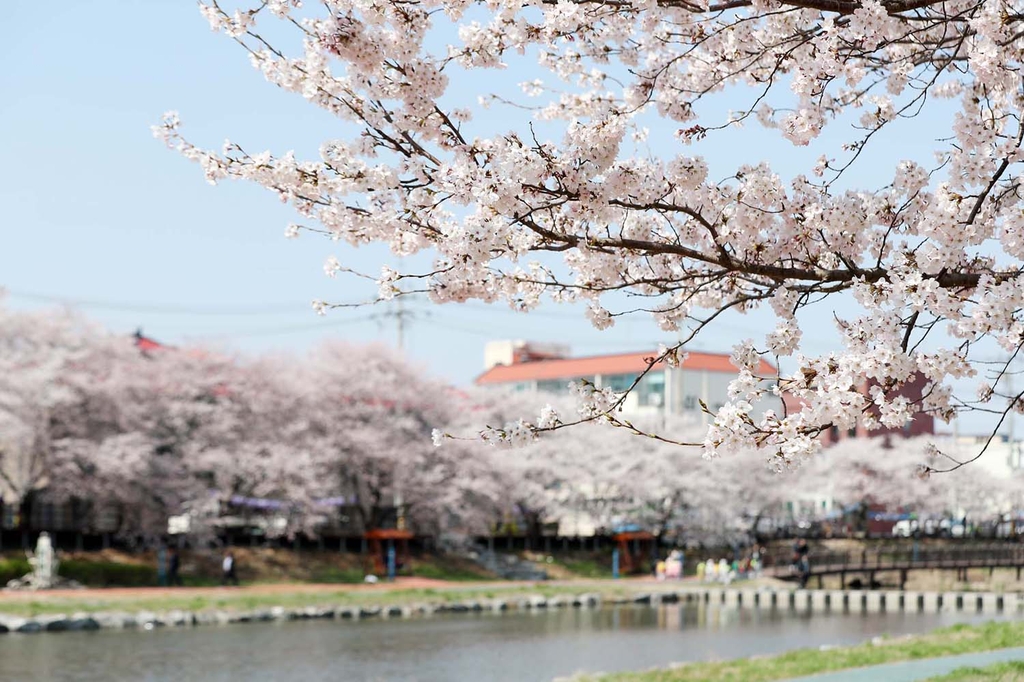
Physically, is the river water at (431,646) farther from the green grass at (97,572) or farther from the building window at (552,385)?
the building window at (552,385)

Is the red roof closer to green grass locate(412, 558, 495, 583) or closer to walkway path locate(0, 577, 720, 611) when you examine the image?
green grass locate(412, 558, 495, 583)

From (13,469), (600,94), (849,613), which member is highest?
(600,94)

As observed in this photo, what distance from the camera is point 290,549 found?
43438 mm

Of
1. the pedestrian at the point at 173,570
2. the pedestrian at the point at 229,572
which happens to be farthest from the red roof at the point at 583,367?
the pedestrian at the point at 173,570

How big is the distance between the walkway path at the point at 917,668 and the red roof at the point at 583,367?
67.2m

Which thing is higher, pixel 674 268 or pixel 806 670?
pixel 674 268

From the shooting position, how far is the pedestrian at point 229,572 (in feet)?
121

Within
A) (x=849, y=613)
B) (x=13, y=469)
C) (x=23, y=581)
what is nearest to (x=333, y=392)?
(x=13, y=469)

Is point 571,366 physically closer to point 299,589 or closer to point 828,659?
point 299,589

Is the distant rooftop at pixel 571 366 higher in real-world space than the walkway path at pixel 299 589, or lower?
higher

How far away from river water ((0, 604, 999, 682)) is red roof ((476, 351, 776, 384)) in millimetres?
50278

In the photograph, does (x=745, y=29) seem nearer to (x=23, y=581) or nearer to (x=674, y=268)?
(x=674, y=268)

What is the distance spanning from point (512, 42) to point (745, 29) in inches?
67.4

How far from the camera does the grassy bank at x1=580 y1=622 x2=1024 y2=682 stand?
14.0 meters
